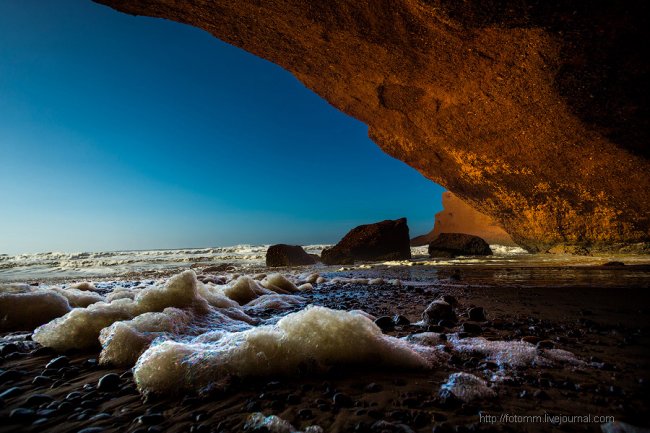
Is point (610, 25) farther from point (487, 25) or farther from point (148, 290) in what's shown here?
point (148, 290)

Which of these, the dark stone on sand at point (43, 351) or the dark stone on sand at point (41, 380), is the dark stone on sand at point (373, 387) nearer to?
the dark stone on sand at point (41, 380)

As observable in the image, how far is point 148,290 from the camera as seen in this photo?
358 cm

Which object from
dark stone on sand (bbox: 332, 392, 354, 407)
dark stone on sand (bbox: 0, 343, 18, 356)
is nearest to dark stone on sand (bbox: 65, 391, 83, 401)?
dark stone on sand (bbox: 0, 343, 18, 356)

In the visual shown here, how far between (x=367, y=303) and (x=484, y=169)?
25.4ft

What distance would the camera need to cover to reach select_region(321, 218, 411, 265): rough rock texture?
15.1 metres

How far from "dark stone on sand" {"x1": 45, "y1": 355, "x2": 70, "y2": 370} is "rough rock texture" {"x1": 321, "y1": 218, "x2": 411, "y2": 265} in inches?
502

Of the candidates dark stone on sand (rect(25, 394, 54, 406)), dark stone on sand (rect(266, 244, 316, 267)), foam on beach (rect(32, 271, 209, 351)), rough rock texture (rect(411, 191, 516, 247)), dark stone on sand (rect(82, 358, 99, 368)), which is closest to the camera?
dark stone on sand (rect(25, 394, 54, 406))

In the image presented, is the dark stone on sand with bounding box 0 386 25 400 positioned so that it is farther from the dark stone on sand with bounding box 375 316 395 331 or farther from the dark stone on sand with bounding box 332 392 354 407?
the dark stone on sand with bounding box 375 316 395 331

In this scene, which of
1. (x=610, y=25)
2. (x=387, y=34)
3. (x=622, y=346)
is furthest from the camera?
(x=387, y=34)

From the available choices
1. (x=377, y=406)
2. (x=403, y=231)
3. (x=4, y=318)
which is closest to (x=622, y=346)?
(x=377, y=406)

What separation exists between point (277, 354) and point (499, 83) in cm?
763

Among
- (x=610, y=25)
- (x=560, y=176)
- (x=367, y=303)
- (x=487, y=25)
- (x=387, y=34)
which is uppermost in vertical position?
(x=387, y=34)

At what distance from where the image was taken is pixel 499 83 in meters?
7.16

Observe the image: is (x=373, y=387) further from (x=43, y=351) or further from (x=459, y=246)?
(x=459, y=246)
